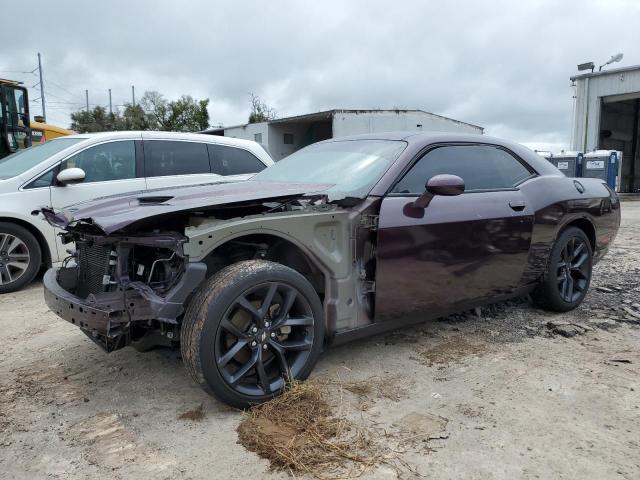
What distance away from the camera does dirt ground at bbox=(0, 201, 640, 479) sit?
236 centimetres

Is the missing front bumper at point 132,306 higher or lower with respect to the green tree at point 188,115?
lower

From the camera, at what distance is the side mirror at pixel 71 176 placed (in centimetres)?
532

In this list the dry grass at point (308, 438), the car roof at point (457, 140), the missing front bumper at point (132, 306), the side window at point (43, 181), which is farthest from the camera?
the side window at point (43, 181)

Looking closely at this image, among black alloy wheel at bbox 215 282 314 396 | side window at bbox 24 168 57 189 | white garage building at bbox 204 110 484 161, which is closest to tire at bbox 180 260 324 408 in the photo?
black alloy wheel at bbox 215 282 314 396

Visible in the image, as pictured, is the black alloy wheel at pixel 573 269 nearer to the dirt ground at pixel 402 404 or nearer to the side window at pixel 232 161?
the dirt ground at pixel 402 404

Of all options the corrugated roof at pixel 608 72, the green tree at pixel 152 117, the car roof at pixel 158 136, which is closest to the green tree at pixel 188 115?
the green tree at pixel 152 117

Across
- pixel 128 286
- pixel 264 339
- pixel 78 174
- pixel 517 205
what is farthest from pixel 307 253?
pixel 78 174

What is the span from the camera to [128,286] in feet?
8.89

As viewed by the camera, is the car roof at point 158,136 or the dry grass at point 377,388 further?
the car roof at point 158,136

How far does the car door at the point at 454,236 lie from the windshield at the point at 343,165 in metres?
0.18

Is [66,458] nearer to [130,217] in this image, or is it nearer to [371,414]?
[130,217]

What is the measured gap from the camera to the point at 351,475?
2.24 metres

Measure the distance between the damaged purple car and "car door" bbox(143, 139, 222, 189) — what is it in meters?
2.28

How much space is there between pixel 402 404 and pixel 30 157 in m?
5.11
